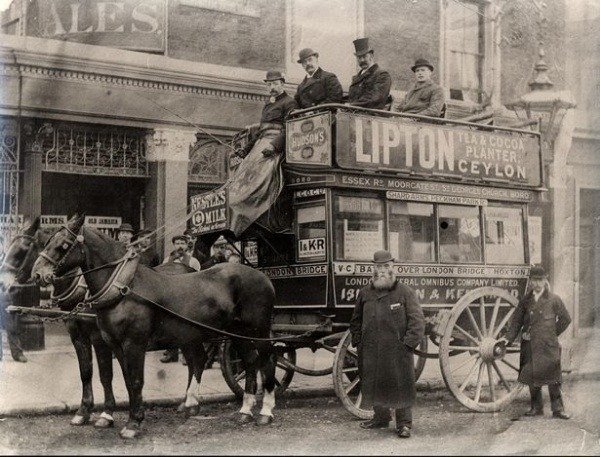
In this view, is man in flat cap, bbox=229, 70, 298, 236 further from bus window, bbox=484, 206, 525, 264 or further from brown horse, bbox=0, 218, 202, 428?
bus window, bbox=484, 206, 525, 264

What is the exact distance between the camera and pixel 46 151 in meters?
10.3

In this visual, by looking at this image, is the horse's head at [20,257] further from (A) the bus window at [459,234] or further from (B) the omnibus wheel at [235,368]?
(A) the bus window at [459,234]

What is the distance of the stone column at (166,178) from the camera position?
11.1 meters

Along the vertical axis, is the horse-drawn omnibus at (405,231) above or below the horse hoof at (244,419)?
above

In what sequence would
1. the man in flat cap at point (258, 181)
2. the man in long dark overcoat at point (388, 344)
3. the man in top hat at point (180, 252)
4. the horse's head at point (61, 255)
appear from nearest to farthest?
the horse's head at point (61, 255) → the man in long dark overcoat at point (388, 344) → the man in flat cap at point (258, 181) → the man in top hat at point (180, 252)

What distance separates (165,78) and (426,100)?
4584 millimetres

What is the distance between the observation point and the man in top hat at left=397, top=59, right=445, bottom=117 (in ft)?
25.9

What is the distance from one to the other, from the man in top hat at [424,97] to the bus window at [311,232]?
191 cm

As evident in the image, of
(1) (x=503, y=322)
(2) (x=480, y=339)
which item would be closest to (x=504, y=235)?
(1) (x=503, y=322)

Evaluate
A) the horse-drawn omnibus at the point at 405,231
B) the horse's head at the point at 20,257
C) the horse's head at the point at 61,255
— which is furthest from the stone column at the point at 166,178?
the horse's head at the point at 61,255

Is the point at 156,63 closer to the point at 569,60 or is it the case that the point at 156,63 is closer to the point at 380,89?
the point at 380,89

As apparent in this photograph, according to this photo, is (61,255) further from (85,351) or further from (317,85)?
(317,85)

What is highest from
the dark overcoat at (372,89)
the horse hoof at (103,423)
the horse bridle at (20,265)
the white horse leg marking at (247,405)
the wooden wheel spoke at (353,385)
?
the dark overcoat at (372,89)

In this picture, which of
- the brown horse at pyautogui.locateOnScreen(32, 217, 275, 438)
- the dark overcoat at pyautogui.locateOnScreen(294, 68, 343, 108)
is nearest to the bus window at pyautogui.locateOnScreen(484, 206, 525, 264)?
the dark overcoat at pyautogui.locateOnScreen(294, 68, 343, 108)
